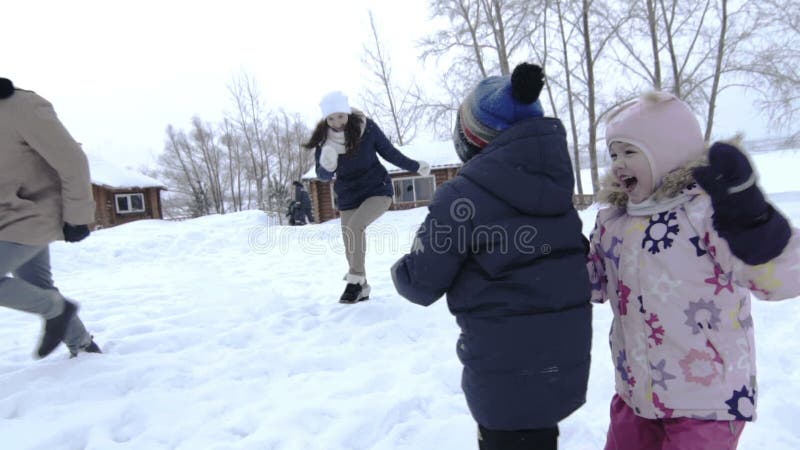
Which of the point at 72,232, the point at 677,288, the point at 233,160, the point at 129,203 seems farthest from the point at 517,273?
the point at 233,160

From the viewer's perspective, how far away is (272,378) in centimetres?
249

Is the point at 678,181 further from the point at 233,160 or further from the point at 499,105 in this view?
the point at 233,160

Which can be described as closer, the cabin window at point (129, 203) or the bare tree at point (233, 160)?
the cabin window at point (129, 203)

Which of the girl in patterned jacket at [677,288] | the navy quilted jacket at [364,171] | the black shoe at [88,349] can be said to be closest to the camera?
the girl in patterned jacket at [677,288]

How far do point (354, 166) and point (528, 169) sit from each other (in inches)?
102

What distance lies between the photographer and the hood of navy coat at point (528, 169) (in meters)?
1.25

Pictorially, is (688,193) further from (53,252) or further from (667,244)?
(53,252)

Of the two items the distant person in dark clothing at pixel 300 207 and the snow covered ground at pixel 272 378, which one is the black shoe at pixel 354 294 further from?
the distant person in dark clothing at pixel 300 207

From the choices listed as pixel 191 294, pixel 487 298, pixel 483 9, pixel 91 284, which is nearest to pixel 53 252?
pixel 91 284

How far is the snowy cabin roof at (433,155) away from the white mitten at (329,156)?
16759 mm

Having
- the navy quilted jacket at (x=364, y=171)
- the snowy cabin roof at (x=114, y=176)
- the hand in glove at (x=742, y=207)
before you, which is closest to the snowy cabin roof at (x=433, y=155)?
the snowy cabin roof at (x=114, y=176)

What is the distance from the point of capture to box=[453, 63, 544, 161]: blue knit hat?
4.25 ft

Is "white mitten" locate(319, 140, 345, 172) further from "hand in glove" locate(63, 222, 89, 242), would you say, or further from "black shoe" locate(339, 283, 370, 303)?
"hand in glove" locate(63, 222, 89, 242)

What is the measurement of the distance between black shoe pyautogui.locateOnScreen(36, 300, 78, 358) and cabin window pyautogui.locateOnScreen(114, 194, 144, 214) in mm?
25707
